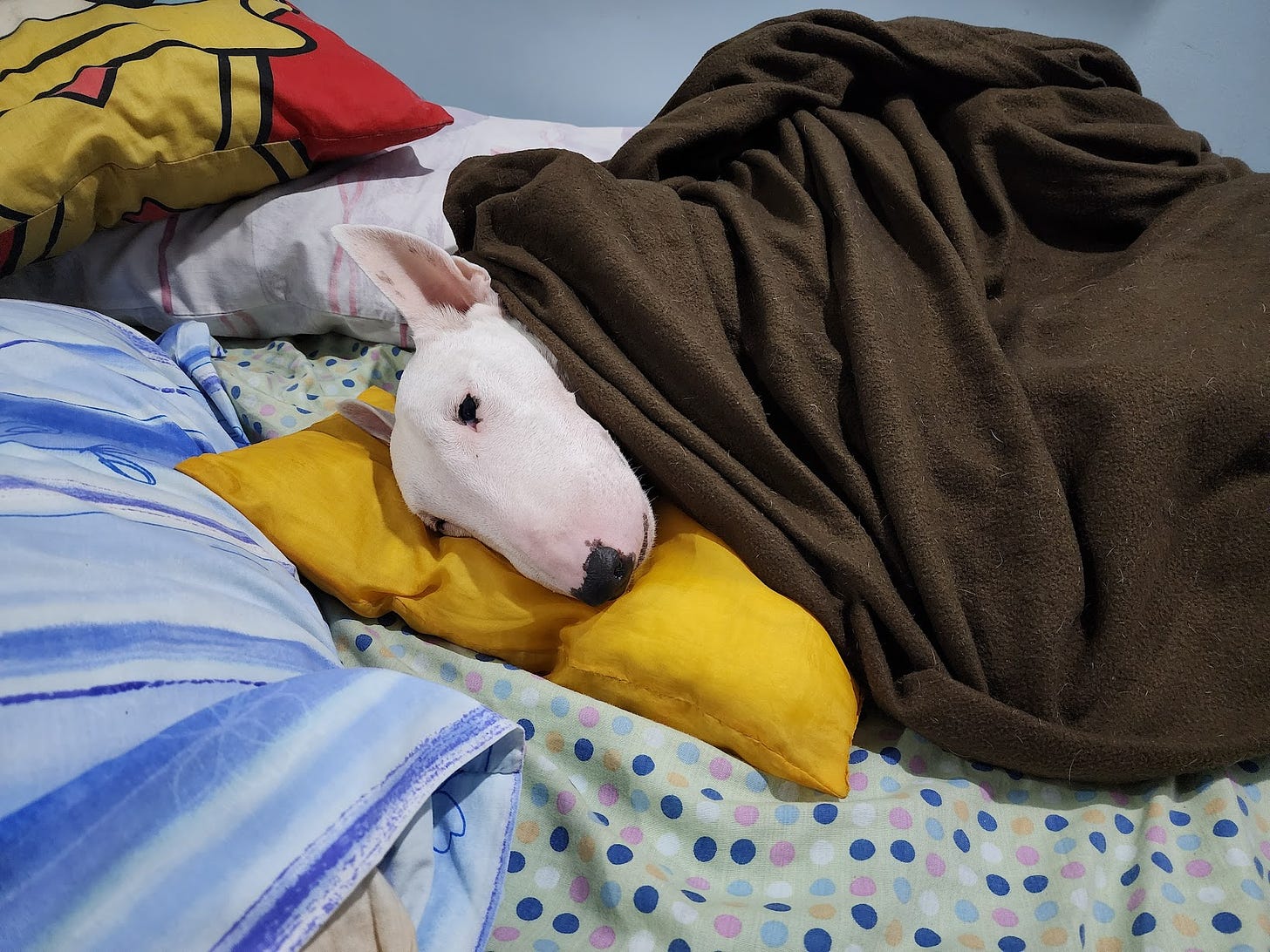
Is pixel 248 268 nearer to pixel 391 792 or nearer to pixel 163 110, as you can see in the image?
pixel 163 110

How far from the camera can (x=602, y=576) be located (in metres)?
0.73

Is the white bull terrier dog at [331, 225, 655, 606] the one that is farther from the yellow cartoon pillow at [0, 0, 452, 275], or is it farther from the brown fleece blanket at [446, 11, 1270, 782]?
the yellow cartoon pillow at [0, 0, 452, 275]

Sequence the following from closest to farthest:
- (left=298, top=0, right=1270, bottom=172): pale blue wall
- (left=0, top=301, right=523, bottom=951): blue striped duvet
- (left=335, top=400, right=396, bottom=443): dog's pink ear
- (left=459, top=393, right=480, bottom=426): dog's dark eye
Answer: (left=0, top=301, right=523, bottom=951): blue striped duvet, (left=459, top=393, right=480, bottom=426): dog's dark eye, (left=335, top=400, right=396, bottom=443): dog's pink ear, (left=298, top=0, right=1270, bottom=172): pale blue wall

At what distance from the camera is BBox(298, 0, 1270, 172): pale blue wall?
5.37ft

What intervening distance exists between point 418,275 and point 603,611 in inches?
16.8

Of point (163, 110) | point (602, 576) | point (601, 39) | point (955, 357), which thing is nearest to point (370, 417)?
point (602, 576)

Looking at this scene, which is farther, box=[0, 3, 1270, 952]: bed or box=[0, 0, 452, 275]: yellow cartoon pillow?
box=[0, 0, 452, 275]: yellow cartoon pillow

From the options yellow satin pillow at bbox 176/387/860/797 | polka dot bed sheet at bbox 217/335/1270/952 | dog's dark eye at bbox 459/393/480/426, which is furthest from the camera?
dog's dark eye at bbox 459/393/480/426

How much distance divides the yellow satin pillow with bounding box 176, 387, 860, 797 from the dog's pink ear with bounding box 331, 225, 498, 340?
169 millimetres

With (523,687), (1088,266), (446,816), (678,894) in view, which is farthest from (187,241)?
(1088,266)

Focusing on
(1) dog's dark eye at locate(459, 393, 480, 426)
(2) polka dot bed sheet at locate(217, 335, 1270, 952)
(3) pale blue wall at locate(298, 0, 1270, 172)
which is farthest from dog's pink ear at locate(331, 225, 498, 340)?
(3) pale blue wall at locate(298, 0, 1270, 172)

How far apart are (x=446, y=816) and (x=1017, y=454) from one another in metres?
0.57

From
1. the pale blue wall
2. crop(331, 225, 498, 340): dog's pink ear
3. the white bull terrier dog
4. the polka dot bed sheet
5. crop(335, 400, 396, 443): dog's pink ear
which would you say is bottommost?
the polka dot bed sheet

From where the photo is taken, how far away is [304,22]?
1.28m
